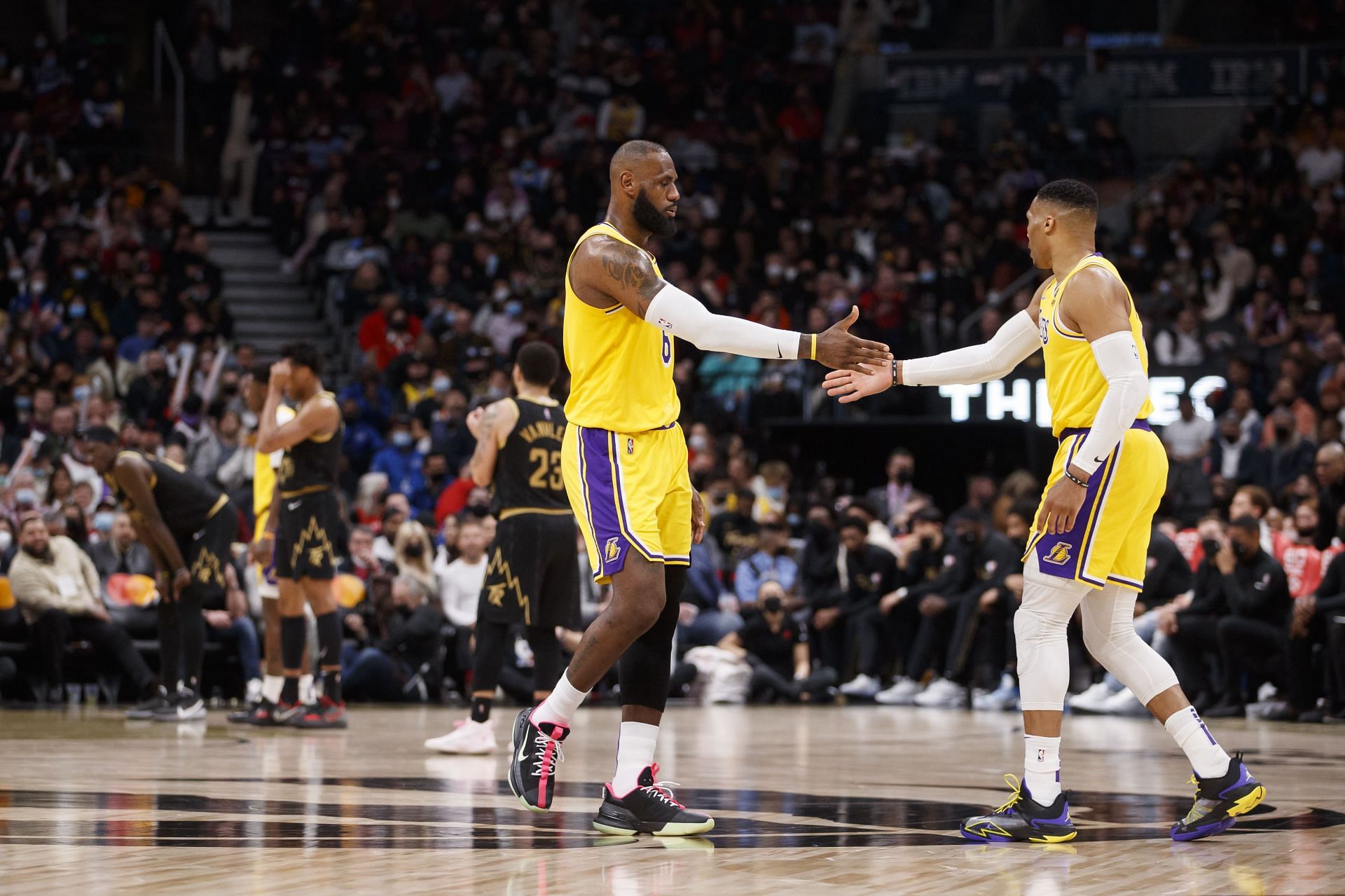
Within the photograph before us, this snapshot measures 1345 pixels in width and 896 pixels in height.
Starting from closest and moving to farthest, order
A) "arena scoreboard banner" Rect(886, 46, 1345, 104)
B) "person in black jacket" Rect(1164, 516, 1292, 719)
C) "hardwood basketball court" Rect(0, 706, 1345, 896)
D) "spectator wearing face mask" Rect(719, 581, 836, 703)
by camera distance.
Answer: "hardwood basketball court" Rect(0, 706, 1345, 896) < "person in black jacket" Rect(1164, 516, 1292, 719) < "spectator wearing face mask" Rect(719, 581, 836, 703) < "arena scoreboard banner" Rect(886, 46, 1345, 104)

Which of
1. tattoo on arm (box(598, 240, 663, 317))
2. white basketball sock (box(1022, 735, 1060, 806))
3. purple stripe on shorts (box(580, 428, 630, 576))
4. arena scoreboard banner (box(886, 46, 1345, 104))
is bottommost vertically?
white basketball sock (box(1022, 735, 1060, 806))

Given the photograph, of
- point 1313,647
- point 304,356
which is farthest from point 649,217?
point 1313,647

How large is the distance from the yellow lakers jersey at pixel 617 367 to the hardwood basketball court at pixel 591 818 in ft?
4.49

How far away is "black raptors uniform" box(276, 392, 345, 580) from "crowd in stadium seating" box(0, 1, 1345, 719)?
3265mm

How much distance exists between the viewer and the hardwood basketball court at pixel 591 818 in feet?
15.2

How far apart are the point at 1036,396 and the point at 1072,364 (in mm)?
11142

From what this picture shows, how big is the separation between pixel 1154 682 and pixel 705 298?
12.7 metres

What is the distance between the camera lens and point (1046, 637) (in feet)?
18.5

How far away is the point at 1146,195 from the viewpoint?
69.1 ft

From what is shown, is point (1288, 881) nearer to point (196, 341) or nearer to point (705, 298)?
point (705, 298)

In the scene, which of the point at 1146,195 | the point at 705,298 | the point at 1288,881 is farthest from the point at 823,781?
the point at 1146,195

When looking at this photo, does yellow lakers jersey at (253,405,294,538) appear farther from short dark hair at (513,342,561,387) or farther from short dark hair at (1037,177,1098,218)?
short dark hair at (1037,177,1098,218)

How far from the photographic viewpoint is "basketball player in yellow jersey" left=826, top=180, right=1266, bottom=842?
5.51 meters

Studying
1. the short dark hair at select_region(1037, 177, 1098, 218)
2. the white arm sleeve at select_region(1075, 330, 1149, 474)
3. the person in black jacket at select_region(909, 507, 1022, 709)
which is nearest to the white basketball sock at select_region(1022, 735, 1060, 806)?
the white arm sleeve at select_region(1075, 330, 1149, 474)
